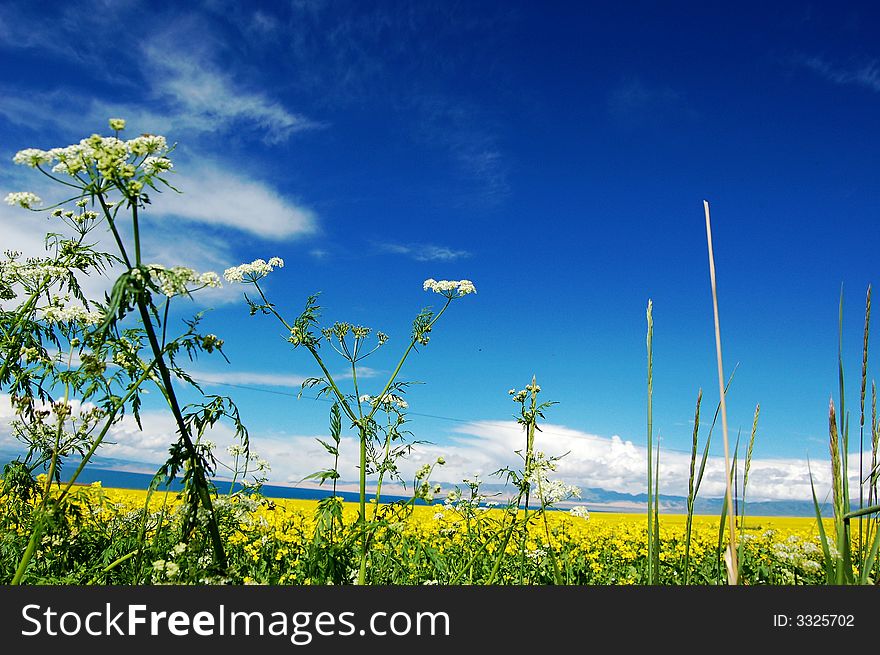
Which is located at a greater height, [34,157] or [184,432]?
[34,157]

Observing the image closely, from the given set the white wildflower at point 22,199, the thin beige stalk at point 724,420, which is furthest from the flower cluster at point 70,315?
the thin beige stalk at point 724,420

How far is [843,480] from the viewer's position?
2.53 m

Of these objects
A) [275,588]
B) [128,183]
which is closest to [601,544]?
[275,588]

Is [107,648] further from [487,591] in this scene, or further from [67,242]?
[67,242]

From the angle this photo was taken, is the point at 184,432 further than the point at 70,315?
No

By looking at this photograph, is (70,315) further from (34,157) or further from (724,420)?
(724,420)

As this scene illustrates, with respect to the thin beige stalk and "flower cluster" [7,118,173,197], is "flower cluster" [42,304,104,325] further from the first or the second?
the thin beige stalk

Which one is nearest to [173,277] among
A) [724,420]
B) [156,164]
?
[156,164]

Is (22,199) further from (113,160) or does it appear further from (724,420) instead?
(724,420)

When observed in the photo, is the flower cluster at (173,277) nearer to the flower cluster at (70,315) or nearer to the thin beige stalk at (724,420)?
the flower cluster at (70,315)

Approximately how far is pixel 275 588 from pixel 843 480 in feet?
7.08

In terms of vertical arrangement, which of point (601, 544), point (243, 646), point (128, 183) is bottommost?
point (601, 544)

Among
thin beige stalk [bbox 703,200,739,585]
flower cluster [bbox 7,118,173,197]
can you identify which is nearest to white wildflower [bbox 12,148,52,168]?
flower cluster [bbox 7,118,173,197]

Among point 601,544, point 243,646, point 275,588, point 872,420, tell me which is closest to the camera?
point 243,646
